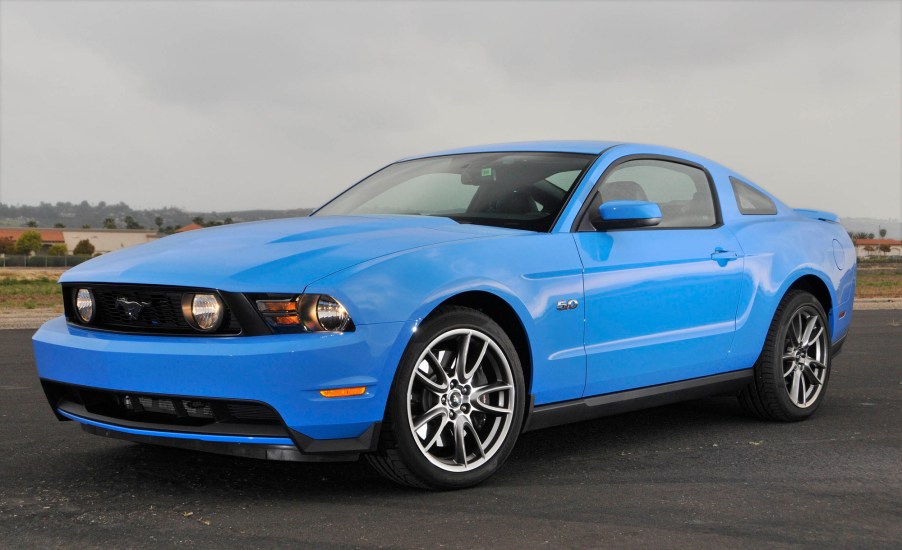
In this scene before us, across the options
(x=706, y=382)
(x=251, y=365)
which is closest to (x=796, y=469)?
(x=706, y=382)

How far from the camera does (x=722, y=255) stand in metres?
5.57

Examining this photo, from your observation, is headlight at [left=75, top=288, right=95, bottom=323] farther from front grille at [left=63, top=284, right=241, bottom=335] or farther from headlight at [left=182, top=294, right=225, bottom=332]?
headlight at [left=182, top=294, right=225, bottom=332]

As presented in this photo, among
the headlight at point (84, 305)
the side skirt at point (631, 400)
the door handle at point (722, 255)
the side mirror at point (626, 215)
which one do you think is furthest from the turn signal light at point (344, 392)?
the door handle at point (722, 255)

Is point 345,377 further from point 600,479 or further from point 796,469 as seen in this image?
point 796,469

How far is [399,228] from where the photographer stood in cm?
453

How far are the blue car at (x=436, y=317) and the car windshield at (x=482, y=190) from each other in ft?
0.04

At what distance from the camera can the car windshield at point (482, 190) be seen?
4949 mm

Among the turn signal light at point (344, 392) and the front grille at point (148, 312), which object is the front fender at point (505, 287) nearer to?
the turn signal light at point (344, 392)

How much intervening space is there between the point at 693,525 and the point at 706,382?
1.89 meters

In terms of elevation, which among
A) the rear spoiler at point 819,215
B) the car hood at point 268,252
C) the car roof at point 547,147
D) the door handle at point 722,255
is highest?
the car roof at point 547,147

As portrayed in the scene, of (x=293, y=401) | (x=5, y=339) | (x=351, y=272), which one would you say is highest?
(x=351, y=272)

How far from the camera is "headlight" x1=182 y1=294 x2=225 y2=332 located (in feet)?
12.8

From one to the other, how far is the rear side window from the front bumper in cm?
294

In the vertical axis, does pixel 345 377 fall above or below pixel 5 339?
above
